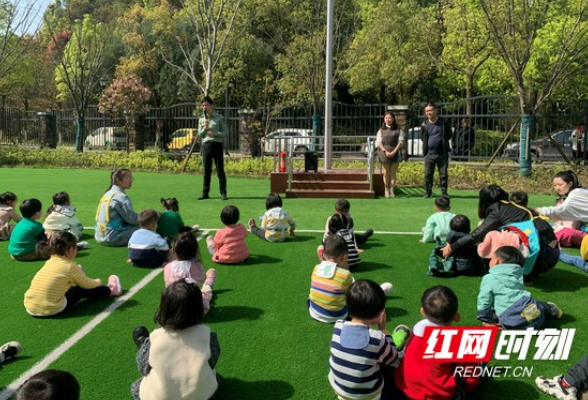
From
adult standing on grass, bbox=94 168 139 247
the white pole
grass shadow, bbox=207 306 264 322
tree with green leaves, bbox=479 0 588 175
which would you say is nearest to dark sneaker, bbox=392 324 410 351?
grass shadow, bbox=207 306 264 322

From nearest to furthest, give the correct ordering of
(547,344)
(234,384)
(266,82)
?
1. (234,384)
2. (547,344)
3. (266,82)

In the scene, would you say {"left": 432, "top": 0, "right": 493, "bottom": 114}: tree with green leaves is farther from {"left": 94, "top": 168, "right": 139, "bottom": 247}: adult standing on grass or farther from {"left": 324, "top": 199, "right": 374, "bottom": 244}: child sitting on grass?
{"left": 94, "top": 168, "right": 139, "bottom": 247}: adult standing on grass

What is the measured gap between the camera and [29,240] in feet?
22.0

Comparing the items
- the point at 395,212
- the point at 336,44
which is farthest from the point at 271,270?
the point at 336,44

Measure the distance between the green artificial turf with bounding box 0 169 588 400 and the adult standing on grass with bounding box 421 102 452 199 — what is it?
117 inches

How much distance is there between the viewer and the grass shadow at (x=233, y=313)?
4844mm

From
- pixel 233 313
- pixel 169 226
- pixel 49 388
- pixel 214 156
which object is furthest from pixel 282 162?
pixel 49 388

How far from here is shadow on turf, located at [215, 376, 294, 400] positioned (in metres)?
3.51

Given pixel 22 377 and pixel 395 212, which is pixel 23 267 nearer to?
pixel 22 377

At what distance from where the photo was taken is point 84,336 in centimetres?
444

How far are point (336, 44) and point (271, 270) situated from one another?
22.3 m

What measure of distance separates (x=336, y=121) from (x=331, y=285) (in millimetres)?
22890

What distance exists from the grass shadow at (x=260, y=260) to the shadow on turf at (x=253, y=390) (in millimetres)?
2946

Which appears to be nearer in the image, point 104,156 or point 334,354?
point 334,354
